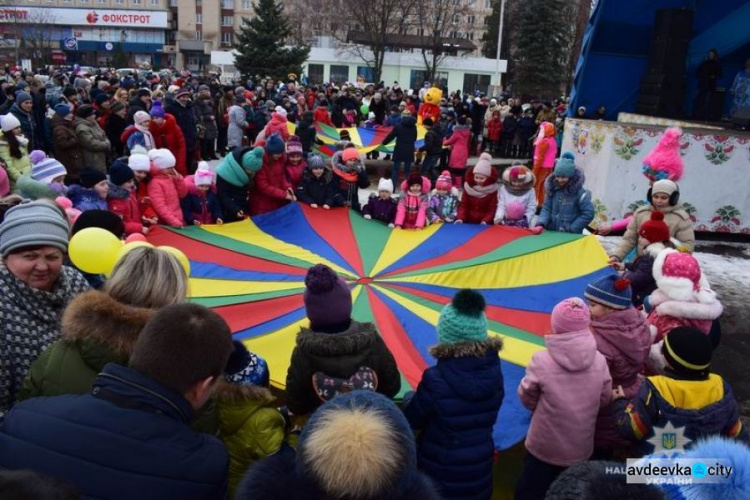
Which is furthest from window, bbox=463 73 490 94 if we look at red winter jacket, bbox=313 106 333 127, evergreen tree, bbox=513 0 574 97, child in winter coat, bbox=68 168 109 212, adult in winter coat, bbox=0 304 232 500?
adult in winter coat, bbox=0 304 232 500

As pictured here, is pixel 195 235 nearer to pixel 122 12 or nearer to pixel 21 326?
pixel 21 326

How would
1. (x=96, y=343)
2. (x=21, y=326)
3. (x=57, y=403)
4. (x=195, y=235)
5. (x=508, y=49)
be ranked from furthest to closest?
(x=508, y=49), (x=195, y=235), (x=21, y=326), (x=96, y=343), (x=57, y=403)

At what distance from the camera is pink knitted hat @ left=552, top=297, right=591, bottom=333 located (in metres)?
2.71

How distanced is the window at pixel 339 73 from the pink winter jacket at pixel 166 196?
125ft

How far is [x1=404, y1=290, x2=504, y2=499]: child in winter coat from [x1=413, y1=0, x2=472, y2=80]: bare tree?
35.9m

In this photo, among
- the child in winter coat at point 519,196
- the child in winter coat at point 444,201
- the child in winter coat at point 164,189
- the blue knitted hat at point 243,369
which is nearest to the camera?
the blue knitted hat at point 243,369

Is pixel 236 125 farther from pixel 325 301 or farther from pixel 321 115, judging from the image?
pixel 325 301

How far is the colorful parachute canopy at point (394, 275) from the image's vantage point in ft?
12.4

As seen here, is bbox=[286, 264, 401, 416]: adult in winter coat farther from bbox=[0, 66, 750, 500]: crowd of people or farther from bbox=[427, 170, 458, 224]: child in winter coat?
bbox=[427, 170, 458, 224]: child in winter coat

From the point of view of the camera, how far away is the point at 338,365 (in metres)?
2.53

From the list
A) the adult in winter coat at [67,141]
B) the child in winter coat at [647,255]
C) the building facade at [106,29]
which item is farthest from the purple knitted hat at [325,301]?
the building facade at [106,29]

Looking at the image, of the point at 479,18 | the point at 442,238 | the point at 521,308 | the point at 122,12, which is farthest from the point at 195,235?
the point at 122,12

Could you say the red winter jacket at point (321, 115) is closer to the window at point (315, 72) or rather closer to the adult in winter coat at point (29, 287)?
the adult in winter coat at point (29, 287)

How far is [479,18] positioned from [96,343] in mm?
59744
